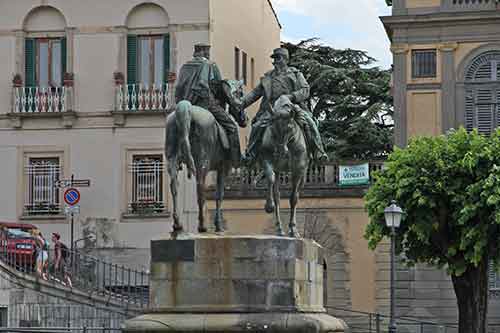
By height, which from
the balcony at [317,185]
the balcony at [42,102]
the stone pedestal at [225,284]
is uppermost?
the balcony at [42,102]

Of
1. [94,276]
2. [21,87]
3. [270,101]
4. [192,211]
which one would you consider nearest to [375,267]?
[192,211]

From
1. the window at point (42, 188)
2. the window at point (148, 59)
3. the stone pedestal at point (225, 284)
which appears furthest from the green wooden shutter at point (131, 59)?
the stone pedestal at point (225, 284)

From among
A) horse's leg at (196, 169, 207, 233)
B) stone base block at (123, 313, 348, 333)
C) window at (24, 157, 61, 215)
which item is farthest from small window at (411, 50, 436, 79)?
stone base block at (123, 313, 348, 333)

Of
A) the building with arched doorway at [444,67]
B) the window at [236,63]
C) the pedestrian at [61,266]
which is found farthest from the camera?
the window at [236,63]

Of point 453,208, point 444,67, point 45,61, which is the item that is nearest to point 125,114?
point 45,61

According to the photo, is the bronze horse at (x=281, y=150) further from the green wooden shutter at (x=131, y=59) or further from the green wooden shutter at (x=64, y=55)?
the green wooden shutter at (x=64, y=55)

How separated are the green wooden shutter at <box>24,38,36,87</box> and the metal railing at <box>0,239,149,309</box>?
27.3ft

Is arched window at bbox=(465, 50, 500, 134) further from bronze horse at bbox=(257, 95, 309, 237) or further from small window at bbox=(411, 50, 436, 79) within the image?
bronze horse at bbox=(257, 95, 309, 237)

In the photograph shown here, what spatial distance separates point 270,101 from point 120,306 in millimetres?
17198

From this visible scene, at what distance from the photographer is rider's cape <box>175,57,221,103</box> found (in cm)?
2495

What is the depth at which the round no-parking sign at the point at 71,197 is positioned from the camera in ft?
161

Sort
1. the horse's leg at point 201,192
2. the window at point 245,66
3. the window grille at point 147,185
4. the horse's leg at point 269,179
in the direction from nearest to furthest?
1. the horse's leg at point 201,192
2. the horse's leg at point 269,179
3. the window grille at point 147,185
4. the window at point 245,66

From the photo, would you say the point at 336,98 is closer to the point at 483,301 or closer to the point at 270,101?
the point at 483,301

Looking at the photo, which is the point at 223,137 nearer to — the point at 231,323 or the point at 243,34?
the point at 231,323
